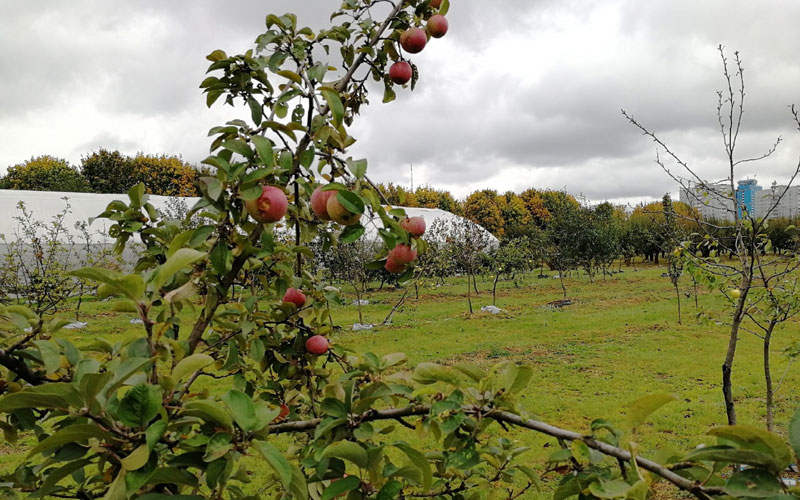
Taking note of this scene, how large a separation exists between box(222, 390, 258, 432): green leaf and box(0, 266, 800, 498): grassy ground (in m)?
1.30

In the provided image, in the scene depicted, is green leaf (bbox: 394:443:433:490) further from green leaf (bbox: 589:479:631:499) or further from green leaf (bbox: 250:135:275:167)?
green leaf (bbox: 250:135:275:167)

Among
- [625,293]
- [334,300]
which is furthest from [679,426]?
[625,293]

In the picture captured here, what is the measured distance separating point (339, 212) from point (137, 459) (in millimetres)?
510

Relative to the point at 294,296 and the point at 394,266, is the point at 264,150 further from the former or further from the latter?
the point at 294,296

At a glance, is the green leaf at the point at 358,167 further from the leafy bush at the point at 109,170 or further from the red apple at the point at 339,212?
the leafy bush at the point at 109,170

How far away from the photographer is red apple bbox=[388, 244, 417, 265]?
1039mm

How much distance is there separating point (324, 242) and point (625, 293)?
14.1 metres

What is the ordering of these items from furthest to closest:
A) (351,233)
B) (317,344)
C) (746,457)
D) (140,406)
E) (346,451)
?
(317,344) < (351,233) < (346,451) < (140,406) < (746,457)

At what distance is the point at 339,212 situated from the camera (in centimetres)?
95

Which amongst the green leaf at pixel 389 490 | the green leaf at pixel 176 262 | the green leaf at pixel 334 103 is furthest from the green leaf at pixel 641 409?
the green leaf at pixel 334 103

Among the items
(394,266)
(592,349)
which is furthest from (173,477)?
(592,349)

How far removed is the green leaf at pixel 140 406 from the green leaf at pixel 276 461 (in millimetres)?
131

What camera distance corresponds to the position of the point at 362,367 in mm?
984

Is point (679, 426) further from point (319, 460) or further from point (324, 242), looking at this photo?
point (319, 460)
